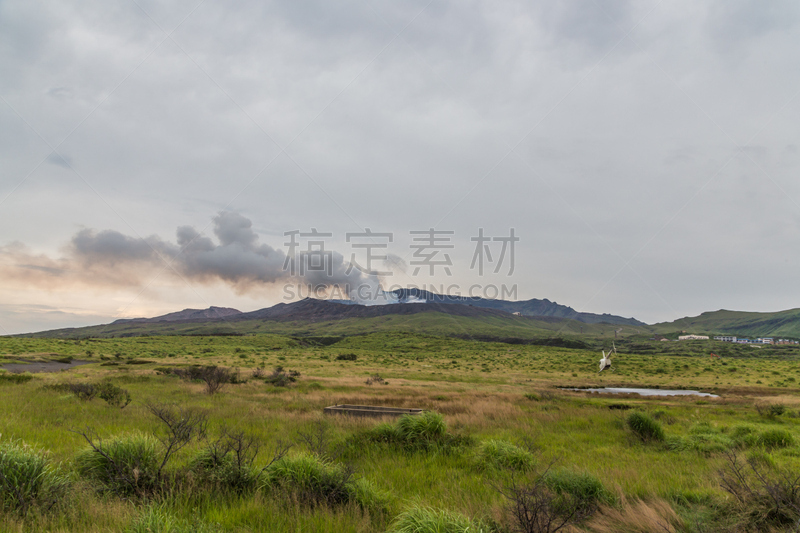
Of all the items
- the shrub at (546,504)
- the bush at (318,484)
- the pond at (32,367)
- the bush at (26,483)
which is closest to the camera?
the shrub at (546,504)

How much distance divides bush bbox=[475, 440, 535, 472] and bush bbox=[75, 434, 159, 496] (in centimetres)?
678

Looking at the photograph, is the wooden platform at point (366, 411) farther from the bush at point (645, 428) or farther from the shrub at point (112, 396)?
the shrub at point (112, 396)

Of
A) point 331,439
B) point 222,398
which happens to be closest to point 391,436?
point 331,439

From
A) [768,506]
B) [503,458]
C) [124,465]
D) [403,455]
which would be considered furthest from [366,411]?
[768,506]

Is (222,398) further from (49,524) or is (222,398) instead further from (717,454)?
(717,454)

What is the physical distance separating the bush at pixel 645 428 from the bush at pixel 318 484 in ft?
37.8

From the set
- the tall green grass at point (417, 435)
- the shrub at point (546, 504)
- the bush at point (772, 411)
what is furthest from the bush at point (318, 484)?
the bush at point (772, 411)

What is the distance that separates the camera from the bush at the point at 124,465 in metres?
6.40

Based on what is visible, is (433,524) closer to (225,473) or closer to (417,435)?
(225,473)

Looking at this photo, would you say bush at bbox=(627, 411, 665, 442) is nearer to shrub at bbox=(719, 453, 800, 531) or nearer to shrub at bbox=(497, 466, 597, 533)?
shrub at bbox=(719, 453, 800, 531)

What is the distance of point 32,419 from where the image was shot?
12.6 meters

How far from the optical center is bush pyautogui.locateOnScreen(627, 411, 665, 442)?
13867mm

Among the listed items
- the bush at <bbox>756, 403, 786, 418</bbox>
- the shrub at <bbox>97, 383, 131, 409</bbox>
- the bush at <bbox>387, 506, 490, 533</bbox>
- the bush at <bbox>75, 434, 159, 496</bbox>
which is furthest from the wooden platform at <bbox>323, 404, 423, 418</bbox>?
the bush at <bbox>756, 403, 786, 418</bbox>

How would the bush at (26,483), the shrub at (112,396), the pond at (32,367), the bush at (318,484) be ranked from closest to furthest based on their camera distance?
the bush at (26,483), the bush at (318,484), the shrub at (112,396), the pond at (32,367)
